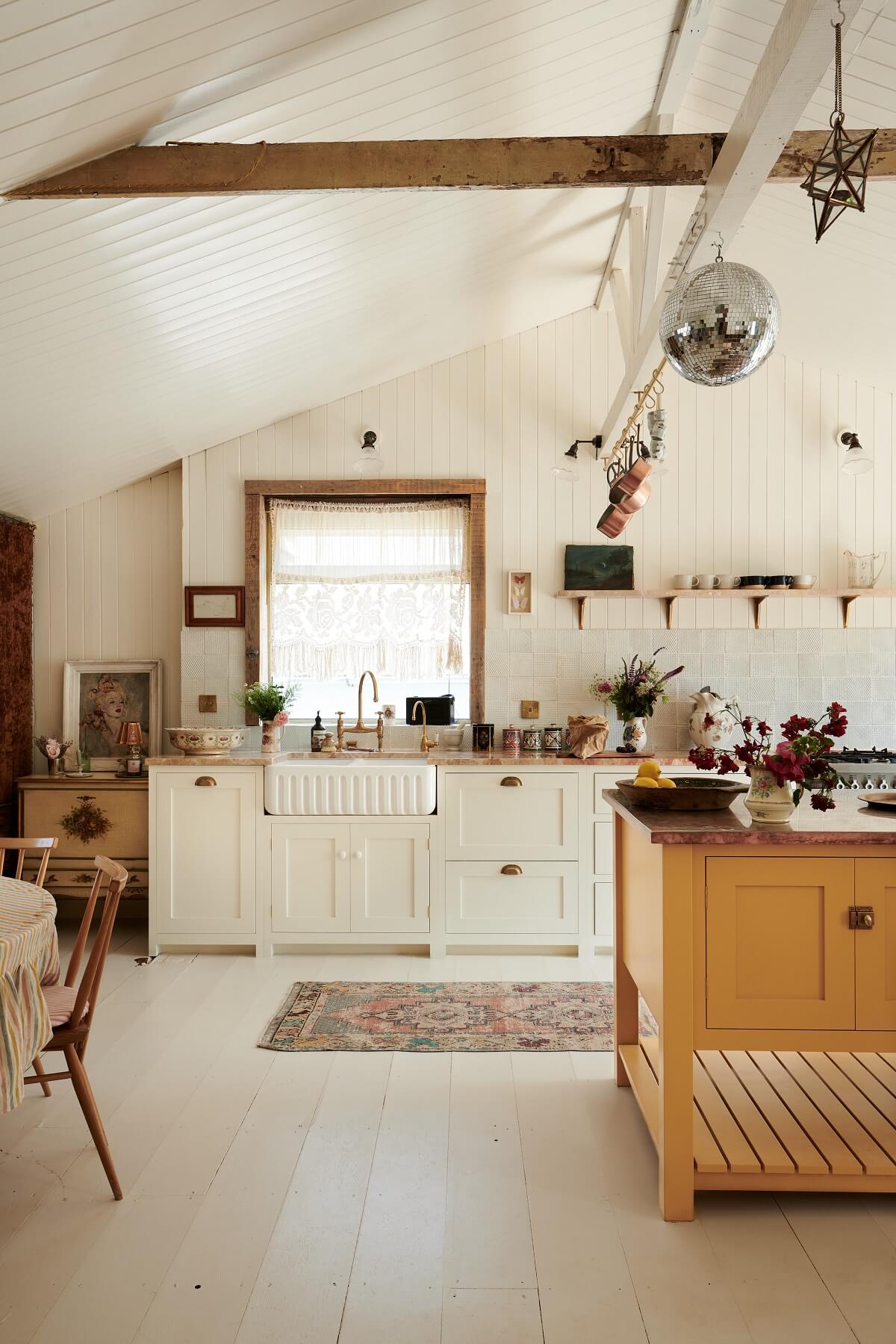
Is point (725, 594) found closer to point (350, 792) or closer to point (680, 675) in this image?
point (680, 675)

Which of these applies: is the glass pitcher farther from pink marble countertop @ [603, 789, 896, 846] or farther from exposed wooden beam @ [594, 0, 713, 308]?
pink marble countertop @ [603, 789, 896, 846]

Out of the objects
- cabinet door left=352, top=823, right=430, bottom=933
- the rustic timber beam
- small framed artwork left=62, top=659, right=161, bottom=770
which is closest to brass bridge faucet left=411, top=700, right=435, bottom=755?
cabinet door left=352, top=823, right=430, bottom=933

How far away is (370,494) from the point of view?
5652 millimetres

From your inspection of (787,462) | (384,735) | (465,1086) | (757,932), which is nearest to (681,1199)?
(757,932)

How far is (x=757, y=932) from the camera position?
2.61 m

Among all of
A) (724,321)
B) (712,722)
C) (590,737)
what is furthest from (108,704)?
(724,321)

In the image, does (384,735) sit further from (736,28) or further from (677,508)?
(736,28)

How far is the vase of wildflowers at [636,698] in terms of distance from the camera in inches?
206

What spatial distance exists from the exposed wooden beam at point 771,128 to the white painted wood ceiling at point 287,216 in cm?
72

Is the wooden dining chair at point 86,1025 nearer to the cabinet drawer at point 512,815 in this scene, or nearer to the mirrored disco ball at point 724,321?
the mirrored disco ball at point 724,321

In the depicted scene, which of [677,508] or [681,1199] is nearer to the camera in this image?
[681,1199]

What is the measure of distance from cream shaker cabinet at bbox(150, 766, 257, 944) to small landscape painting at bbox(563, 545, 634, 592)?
225cm

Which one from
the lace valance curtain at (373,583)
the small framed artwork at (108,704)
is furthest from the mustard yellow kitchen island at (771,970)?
the small framed artwork at (108,704)

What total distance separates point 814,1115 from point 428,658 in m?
3.48
